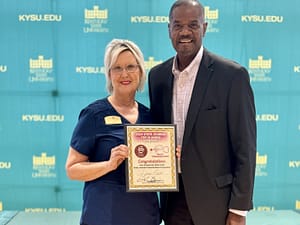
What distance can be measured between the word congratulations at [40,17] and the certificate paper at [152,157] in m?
Result: 1.86

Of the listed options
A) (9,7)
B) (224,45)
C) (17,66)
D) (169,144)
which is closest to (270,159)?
(224,45)

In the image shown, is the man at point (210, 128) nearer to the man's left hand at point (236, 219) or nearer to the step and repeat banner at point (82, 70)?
the man's left hand at point (236, 219)

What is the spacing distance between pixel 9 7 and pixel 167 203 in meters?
2.18

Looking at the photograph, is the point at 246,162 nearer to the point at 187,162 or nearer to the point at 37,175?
the point at 187,162

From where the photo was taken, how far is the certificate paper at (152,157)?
4.51ft

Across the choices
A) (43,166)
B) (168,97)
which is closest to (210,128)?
(168,97)

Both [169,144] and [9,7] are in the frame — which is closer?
[169,144]

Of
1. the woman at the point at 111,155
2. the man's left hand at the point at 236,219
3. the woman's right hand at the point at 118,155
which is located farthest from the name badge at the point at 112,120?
the man's left hand at the point at 236,219

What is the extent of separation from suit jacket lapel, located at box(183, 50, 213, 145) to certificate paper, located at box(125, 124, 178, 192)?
0.07 m

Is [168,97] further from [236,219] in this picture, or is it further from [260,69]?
[260,69]

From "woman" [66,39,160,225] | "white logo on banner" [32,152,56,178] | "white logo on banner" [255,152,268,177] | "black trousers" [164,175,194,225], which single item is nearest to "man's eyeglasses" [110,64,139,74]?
"woman" [66,39,160,225]

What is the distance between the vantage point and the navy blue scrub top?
140 cm

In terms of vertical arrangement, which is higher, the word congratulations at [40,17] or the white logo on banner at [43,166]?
the word congratulations at [40,17]

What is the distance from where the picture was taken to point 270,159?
3062 millimetres
